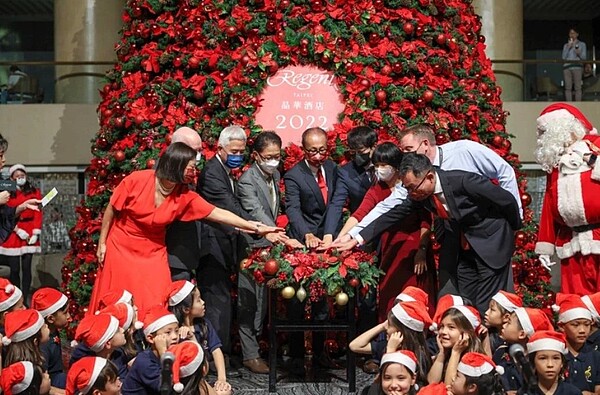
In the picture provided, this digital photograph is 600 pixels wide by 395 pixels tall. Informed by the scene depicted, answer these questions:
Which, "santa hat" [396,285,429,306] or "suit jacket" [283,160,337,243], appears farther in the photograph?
"suit jacket" [283,160,337,243]

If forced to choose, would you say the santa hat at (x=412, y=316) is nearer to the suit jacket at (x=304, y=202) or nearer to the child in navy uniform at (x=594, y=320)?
the child in navy uniform at (x=594, y=320)

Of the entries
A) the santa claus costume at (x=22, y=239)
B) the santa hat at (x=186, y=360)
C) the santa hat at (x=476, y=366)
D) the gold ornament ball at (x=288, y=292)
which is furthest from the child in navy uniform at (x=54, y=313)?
the santa claus costume at (x=22, y=239)

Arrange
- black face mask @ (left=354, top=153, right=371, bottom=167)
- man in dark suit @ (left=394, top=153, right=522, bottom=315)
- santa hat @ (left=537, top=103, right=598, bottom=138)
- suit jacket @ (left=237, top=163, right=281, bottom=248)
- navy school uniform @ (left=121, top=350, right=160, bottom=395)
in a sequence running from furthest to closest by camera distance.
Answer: black face mask @ (left=354, top=153, right=371, bottom=167) → suit jacket @ (left=237, top=163, right=281, bottom=248) → santa hat @ (left=537, top=103, right=598, bottom=138) → man in dark suit @ (left=394, top=153, right=522, bottom=315) → navy school uniform @ (left=121, top=350, right=160, bottom=395)

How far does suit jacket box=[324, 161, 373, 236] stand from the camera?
7.54 m

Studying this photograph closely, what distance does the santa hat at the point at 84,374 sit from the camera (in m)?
5.27

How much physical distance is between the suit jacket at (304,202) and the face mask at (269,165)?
19 cm

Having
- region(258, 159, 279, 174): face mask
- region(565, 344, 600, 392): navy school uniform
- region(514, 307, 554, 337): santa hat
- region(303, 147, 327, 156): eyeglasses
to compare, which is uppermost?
region(303, 147, 327, 156): eyeglasses

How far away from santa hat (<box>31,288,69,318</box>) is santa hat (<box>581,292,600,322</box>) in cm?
308

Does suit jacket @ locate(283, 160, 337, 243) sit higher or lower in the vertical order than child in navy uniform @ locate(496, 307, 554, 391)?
higher

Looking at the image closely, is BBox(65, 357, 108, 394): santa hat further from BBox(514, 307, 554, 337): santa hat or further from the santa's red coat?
the santa's red coat

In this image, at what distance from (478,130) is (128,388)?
4.17 metres

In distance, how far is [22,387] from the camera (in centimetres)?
547

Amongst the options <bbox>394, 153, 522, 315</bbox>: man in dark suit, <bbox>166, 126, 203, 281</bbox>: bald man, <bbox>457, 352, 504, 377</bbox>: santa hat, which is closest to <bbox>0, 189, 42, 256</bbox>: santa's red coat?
<bbox>166, 126, 203, 281</bbox>: bald man

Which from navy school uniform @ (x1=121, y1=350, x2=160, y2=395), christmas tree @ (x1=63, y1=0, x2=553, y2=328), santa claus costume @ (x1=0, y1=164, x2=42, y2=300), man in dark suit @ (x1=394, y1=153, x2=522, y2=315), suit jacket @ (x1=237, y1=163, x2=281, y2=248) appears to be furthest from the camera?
santa claus costume @ (x1=0, y1=164, x2=42, y2=300)
